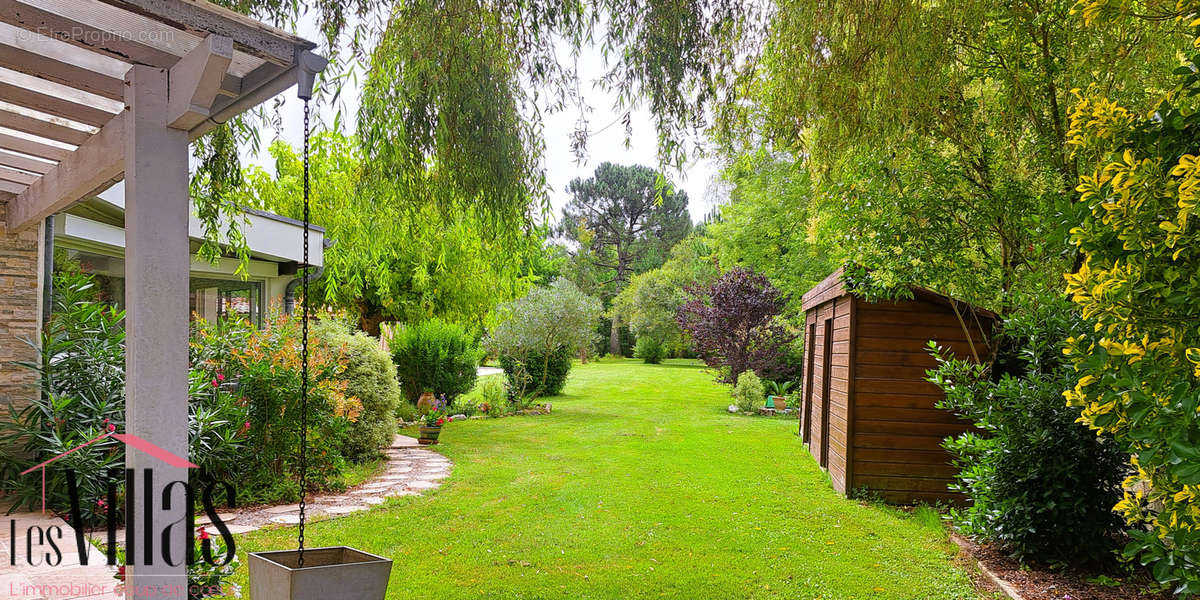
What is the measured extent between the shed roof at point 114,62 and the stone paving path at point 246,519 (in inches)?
77.1

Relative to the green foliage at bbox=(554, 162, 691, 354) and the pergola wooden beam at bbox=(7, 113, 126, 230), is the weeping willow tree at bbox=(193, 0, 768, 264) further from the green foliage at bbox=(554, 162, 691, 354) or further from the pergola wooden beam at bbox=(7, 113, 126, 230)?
the green foliage at bbox=(554, 162, 691, 354)

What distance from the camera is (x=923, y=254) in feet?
20.5

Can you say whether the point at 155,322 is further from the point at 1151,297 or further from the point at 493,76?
the point at 1151,297

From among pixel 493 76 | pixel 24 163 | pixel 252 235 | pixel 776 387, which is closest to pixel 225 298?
pixel 252 235

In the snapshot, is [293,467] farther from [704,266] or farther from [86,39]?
[704,266]

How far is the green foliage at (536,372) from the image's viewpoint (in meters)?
16.8

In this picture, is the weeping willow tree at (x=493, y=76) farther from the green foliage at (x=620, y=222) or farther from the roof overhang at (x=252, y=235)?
the green foliage at (x=620, y=222)

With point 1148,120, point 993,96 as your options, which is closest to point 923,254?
point 993,96

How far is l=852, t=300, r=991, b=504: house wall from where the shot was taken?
746 cm

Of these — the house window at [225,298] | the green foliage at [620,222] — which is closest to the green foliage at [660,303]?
the green foliage at [620,222]

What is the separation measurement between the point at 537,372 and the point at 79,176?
14.7 metres

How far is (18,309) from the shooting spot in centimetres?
628

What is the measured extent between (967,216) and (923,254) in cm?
46

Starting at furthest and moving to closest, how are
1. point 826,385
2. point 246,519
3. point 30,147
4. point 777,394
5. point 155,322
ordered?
1. point 777,394
2. point 826,385
3. point 246,519
4. point 30,147
5. point 155,322
